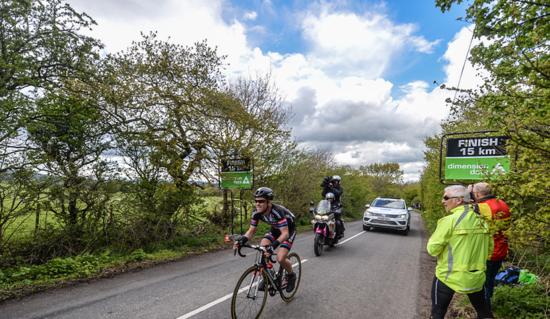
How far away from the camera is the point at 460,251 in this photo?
279 centimetres

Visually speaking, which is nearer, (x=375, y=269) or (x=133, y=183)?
(x=375, y=269)

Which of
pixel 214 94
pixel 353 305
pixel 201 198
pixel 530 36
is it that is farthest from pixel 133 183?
pixel 530 36

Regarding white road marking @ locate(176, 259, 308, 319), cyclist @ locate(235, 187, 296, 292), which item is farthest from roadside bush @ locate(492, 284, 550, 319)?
white road marking @ locate(176, 259, 308, 319)

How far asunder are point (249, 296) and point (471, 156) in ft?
15.5

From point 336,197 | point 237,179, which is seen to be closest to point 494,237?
point 336,197

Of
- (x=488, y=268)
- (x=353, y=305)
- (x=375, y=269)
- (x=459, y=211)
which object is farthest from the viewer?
(x=375, y=269)

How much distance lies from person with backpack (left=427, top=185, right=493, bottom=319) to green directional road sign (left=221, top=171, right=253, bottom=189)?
7.50 metres

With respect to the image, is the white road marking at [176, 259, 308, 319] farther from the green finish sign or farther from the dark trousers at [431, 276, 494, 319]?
the green finish sign

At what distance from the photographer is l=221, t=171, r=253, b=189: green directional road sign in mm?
9984

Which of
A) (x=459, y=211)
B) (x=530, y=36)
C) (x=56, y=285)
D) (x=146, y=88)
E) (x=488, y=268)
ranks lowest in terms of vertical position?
(x=56, y=285)

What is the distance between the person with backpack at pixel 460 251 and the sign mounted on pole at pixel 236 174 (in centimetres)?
750

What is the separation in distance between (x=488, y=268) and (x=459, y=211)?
64.9 inches

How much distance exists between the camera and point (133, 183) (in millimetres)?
8328

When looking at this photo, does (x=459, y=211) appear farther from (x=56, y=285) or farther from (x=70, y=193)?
(x=70, y=193)
